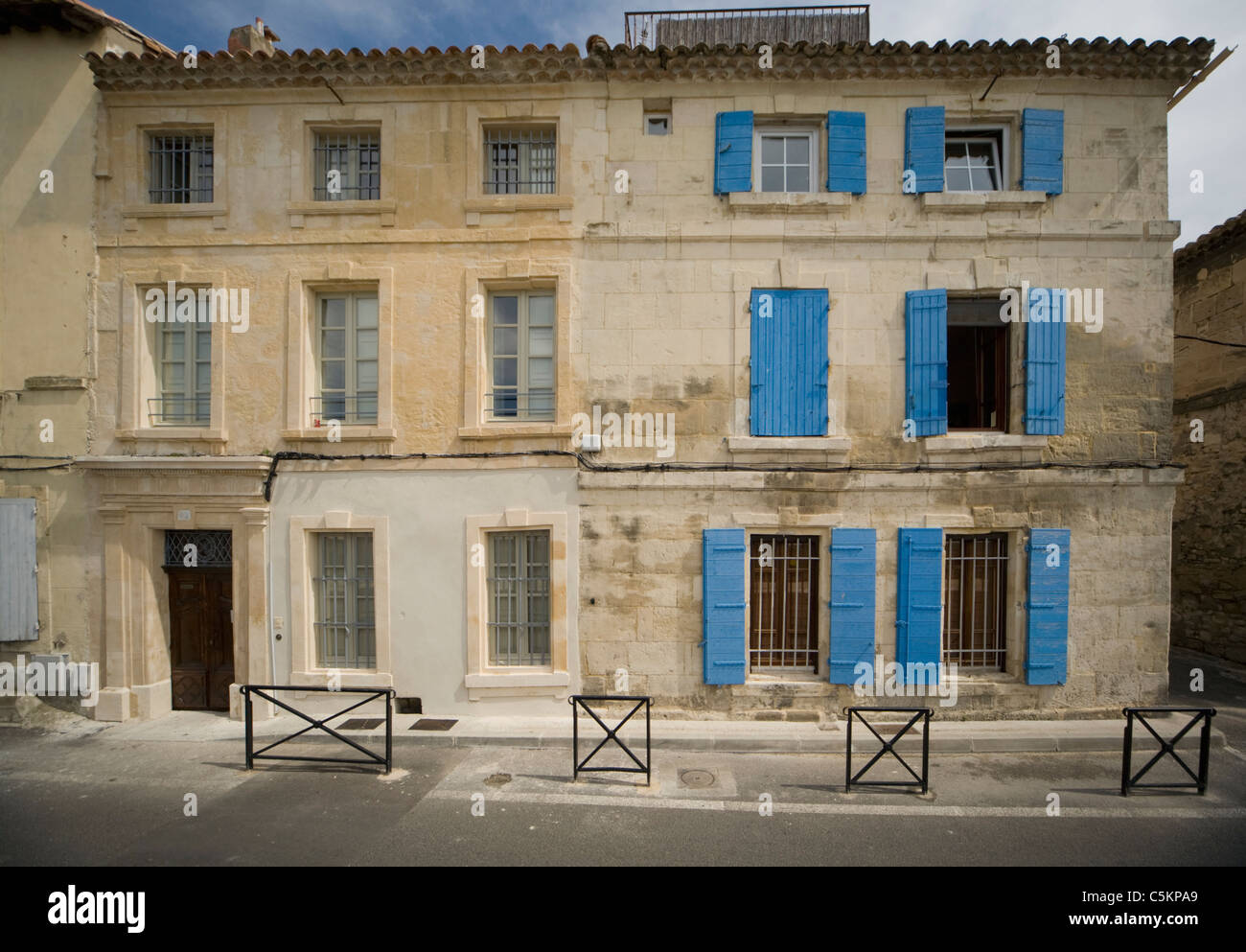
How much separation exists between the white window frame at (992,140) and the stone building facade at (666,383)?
1.9 inches

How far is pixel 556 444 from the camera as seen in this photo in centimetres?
700

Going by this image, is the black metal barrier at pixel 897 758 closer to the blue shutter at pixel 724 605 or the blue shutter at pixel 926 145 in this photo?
the blue shutter at pixel 724 605

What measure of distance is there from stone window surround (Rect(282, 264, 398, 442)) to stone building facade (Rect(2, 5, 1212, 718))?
1.9 inches

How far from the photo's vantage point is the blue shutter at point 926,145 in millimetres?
6871

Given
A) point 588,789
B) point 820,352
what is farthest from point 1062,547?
point 588,789

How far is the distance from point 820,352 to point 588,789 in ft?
18.1

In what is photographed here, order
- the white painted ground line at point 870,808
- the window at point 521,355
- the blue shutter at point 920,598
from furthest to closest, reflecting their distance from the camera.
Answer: the window at point 521,355 → the blue shutter at point 920,598 → the white painted ground line at point 870,808

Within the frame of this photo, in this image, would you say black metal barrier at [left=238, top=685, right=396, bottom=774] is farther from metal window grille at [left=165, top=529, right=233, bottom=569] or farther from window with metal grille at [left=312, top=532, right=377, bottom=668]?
metal window grille at [left=165, top=529, right=233, bottom=569]

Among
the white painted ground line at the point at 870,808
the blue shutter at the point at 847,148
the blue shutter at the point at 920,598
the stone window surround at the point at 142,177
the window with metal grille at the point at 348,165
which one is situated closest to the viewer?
the white painted ground line at the point at 870,808

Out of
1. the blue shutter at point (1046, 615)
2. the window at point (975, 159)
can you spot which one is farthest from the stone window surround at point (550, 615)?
the window at point (975, 159)

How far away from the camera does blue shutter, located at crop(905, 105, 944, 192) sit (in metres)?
6.87

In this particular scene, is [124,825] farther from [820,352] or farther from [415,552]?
[820,352]

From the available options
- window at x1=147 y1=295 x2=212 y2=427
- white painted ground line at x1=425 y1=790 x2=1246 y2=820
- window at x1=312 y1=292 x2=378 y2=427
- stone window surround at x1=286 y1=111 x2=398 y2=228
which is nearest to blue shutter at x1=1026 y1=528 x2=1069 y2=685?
white painted ground line at x1=425 y1=790 x2=1246 y2=820

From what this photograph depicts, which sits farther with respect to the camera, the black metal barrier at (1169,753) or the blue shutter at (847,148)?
the blue shutter at (847,148)
